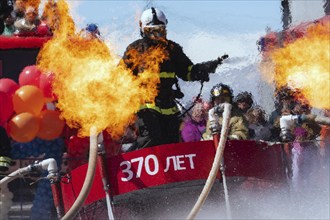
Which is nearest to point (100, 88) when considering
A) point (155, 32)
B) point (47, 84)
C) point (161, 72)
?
point (161, 72)

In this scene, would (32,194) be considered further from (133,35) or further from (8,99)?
(133,35)

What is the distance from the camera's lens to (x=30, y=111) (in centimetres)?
1088

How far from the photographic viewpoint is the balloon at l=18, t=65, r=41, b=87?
11148 millimetres

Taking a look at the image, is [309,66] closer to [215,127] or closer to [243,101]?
[243,101]

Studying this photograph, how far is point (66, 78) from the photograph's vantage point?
10.2 meters

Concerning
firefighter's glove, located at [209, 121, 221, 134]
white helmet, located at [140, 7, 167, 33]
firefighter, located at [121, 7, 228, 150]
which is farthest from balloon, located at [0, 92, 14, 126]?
firefighter's glove, located at [209, 121, 221, 134]

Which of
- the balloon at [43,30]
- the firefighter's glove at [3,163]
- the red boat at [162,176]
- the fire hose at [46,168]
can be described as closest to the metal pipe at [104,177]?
the red boat at [162,176]

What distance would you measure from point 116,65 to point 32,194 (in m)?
2.41

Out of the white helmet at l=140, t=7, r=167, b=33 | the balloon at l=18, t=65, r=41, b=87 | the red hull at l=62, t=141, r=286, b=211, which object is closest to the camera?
the red hull at l=62, t=141, r=286, b=211

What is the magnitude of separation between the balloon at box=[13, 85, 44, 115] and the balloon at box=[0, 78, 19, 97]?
0.32 feet

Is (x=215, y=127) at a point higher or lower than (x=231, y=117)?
lower

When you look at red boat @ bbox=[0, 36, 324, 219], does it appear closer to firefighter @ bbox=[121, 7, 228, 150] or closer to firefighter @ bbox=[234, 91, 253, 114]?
firefighter @ bbox=[121, 7, 228, 150]

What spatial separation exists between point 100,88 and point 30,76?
1904mm

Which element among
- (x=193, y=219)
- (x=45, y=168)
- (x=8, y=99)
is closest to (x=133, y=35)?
(x=8, y=99)
